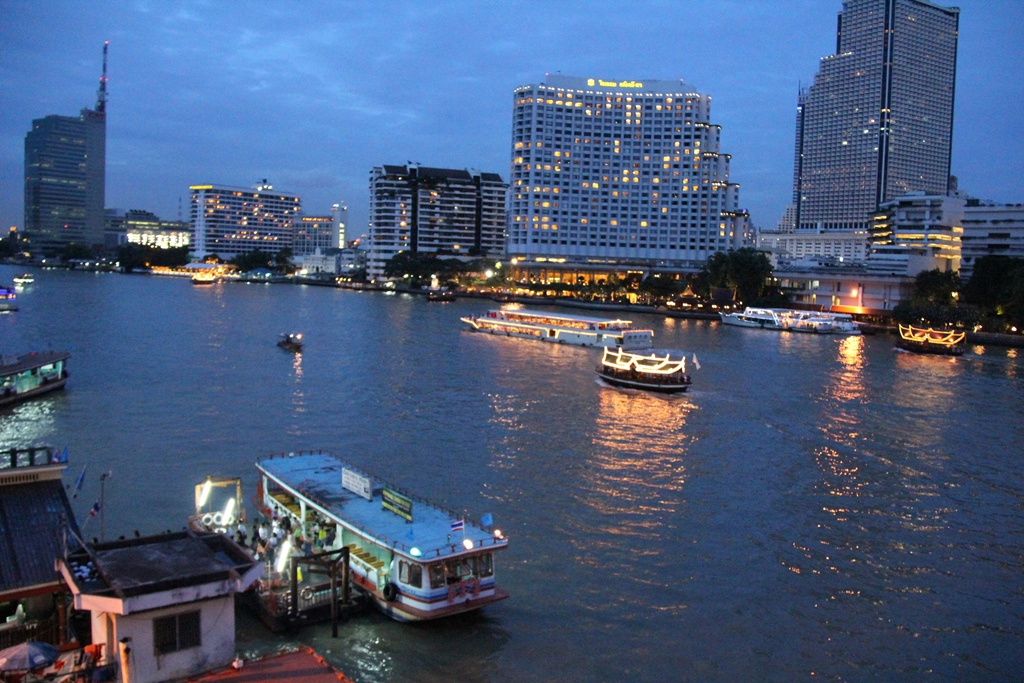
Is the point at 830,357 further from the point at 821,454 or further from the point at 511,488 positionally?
the point at 511,488

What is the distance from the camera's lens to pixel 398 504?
35.4 feet

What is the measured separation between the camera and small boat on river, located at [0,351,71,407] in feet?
70.4

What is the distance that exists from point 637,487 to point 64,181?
17523 cm

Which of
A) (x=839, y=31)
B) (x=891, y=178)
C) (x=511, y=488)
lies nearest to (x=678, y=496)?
(x=511, y=488)

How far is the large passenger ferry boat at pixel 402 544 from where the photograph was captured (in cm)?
973

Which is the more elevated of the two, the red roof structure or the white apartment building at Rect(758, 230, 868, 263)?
the white apartment building at Rect(758, 230, 868, 263)

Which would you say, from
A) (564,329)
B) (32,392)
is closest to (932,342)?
(564,329)

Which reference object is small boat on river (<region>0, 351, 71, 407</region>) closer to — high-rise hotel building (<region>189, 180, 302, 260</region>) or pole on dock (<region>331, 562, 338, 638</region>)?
pole on dock (<region>331, 562, 338, 638</region>)

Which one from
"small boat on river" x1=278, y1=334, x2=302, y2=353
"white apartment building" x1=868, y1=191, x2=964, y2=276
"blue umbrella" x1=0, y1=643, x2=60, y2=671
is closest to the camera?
"blue umbrella" x1=0, y1=643, x2=60, y2=671

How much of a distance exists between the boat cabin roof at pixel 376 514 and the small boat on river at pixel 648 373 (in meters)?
16.6

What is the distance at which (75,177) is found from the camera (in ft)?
536

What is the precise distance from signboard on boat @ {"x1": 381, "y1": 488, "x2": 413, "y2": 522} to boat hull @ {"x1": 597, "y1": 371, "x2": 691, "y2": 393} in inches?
711

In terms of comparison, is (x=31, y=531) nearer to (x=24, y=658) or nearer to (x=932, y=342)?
(x=24, y=658)

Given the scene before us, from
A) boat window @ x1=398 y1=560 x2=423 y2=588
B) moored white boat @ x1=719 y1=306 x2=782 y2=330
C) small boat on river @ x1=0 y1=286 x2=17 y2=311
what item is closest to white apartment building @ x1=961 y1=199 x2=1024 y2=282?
moored white boat @ x1=719 y1=306 x2=782 y2=330
